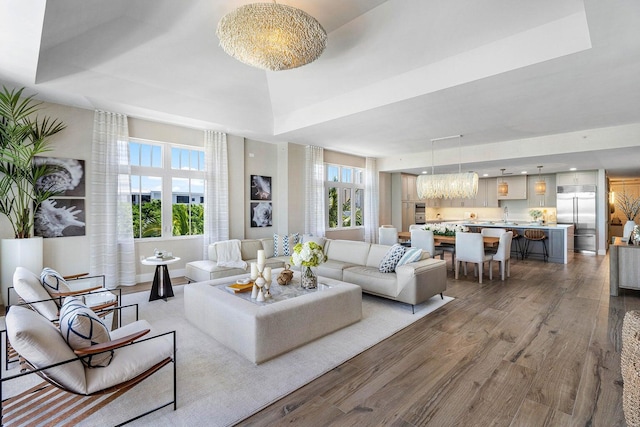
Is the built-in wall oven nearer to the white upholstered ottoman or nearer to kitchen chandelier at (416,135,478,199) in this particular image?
kitchen chandelier at (416,135,478,199)

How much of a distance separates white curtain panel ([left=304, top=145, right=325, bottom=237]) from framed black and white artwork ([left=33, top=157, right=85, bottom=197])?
4.39m

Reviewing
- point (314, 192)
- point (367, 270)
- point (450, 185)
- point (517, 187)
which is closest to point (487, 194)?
point (517, 187)

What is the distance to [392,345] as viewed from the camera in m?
3.05

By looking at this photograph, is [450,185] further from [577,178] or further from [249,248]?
[577,178]

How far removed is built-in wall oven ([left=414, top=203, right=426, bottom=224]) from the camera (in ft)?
35.6

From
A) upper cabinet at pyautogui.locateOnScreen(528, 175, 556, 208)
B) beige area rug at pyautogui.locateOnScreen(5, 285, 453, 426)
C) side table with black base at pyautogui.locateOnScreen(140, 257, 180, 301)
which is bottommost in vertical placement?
beige area rug at pyautogui.locateOnScreen(5, 285, 453, 426)

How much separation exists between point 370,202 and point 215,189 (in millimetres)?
5026

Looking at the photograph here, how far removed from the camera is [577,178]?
358 inches

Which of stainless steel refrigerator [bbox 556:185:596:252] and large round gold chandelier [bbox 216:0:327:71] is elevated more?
large round gold chandelier [bbox 216:0:327:71]

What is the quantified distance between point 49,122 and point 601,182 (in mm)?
12658

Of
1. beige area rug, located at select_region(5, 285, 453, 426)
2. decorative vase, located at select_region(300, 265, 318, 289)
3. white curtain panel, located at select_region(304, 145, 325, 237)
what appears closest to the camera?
beige area rug, located at select_region(5, 285, 453, 426)

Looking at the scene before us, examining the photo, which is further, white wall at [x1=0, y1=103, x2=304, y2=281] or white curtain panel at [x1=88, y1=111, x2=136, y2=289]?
white curtain panel at [x1=88, y1=111, x2=136, y2=289]

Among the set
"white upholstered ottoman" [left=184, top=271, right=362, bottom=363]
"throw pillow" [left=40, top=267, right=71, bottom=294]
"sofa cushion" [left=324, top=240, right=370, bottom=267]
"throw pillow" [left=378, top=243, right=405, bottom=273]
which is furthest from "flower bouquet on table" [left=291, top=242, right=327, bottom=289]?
"throw pillow" [left=40, top=267, right=71, bottom=294]

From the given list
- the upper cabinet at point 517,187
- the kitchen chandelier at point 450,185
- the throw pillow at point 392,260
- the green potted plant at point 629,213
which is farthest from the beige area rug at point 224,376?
the upper cabinet at point 517,187
